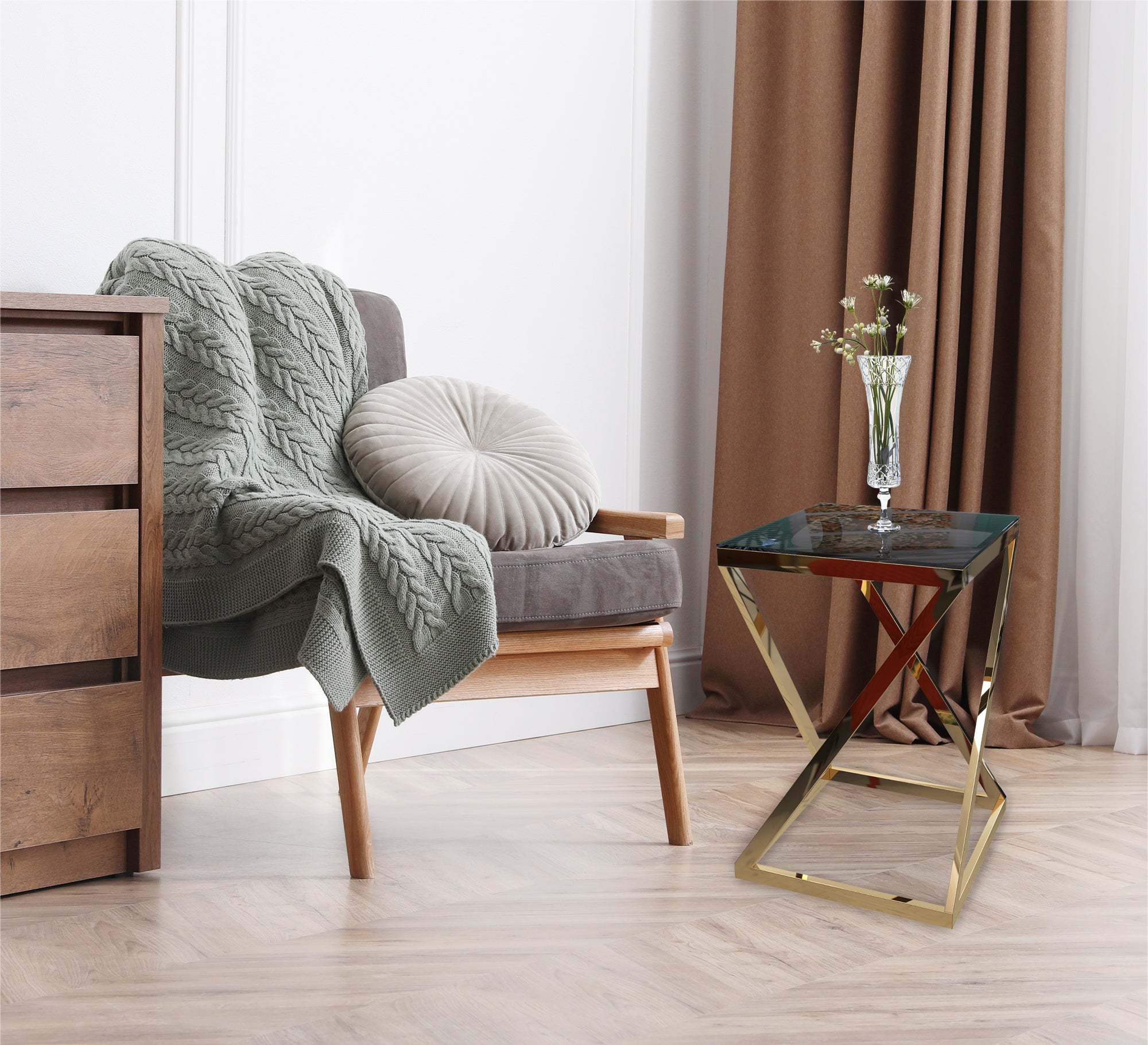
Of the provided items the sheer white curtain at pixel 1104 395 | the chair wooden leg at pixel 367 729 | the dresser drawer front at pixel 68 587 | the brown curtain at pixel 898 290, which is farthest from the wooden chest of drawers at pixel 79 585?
the sheer white curtain at pixel 1104 395

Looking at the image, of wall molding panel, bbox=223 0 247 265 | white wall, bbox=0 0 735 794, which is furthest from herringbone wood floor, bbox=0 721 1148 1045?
wall molding panel, bbox=223 0 247 265

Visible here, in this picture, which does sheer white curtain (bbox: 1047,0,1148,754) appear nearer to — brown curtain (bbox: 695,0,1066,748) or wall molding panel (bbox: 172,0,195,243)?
brown curtain (bbox: 695,0,1066,748)

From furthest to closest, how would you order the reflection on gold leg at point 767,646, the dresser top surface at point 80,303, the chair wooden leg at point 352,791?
the reflection on gold leg at point 767,646 → the chair wooden leg at point 352,791 → the dresser top surface at point 80,303

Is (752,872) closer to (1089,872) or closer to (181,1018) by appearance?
(1089,872)

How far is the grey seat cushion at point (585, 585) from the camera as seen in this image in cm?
177

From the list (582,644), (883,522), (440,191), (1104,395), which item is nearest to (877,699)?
(883,522)

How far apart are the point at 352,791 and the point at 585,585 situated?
449mm

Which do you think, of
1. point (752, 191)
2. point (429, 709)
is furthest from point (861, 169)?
point (429, 709)

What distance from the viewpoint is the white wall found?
209cm

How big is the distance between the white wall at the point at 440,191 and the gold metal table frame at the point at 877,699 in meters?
0.90

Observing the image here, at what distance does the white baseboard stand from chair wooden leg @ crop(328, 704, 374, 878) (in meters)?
0.52

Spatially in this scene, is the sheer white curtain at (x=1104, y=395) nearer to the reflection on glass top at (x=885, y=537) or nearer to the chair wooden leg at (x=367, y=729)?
the reflection on glass top at (x=885, y=537)

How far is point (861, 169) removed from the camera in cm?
268

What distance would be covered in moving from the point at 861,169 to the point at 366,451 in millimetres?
1364
